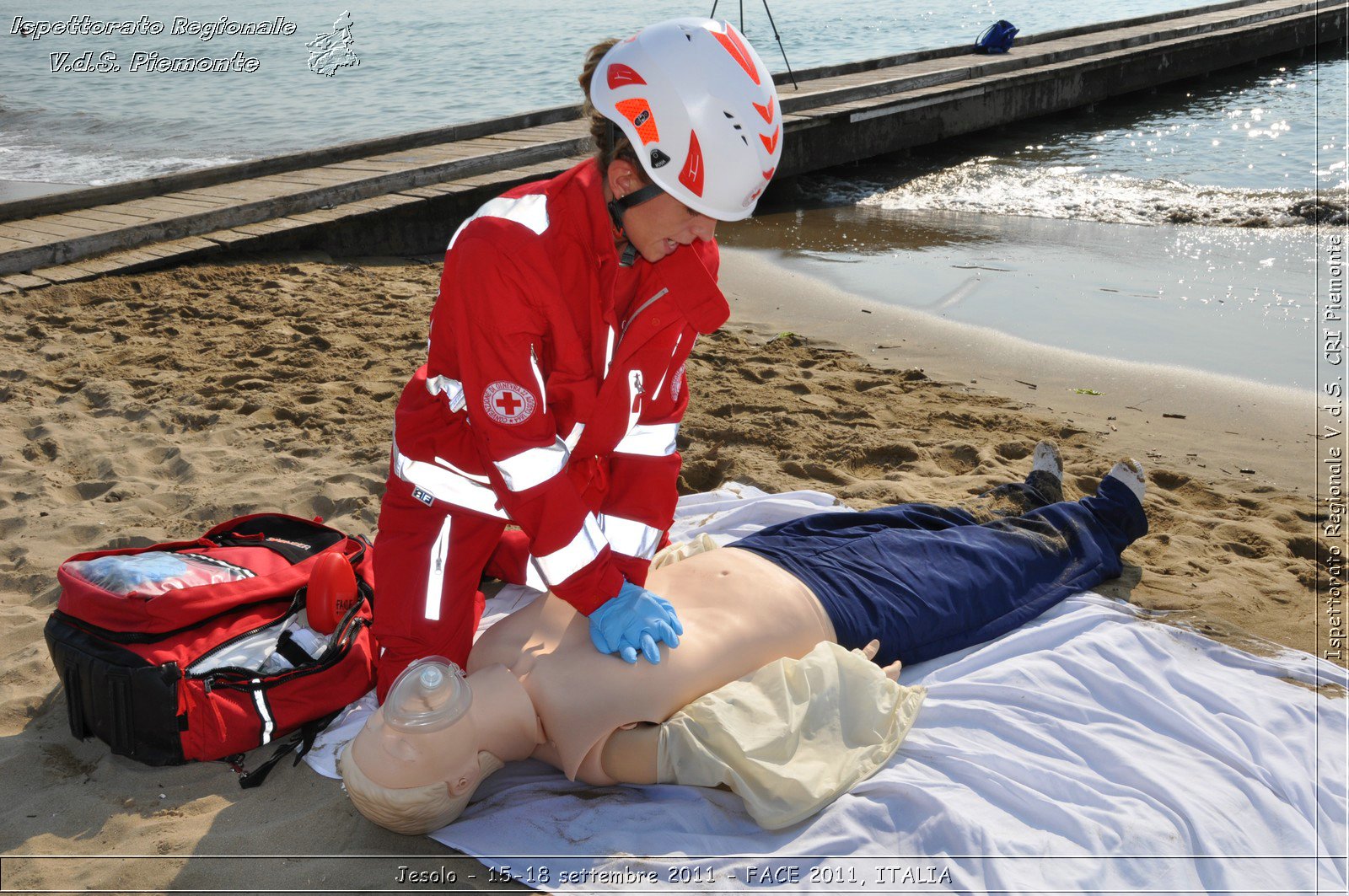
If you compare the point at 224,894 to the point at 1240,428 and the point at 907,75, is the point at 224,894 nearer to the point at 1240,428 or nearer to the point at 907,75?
the point at 1240,428

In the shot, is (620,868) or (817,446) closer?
(620,868)

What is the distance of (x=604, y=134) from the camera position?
2.40m

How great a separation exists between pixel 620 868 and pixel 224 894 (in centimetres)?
80

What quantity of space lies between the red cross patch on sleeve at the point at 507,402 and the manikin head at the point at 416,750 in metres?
0.54

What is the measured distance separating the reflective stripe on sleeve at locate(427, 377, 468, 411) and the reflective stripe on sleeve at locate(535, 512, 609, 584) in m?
0.43

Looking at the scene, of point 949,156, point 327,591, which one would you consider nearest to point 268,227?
point 327,591

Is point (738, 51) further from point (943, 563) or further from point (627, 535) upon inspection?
point (943, 563)

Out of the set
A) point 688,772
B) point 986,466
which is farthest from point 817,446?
point 688,772

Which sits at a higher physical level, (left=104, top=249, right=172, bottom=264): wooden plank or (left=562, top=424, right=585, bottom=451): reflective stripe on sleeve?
(left=104, top=249, right=172, bottom=264): wooden plank

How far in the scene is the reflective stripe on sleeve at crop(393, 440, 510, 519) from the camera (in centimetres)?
261

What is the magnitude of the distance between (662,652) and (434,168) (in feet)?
20.5

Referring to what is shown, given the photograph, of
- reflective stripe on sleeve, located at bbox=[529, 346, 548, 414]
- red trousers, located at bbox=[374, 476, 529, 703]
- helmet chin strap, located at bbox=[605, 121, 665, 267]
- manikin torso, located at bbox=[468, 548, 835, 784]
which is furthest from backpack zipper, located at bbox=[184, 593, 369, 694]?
helmet chin strap, located at bbox=[605, 121, 665, 267]

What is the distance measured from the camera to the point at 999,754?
2387 mm

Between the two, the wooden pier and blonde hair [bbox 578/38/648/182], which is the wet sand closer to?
the wooden pier
